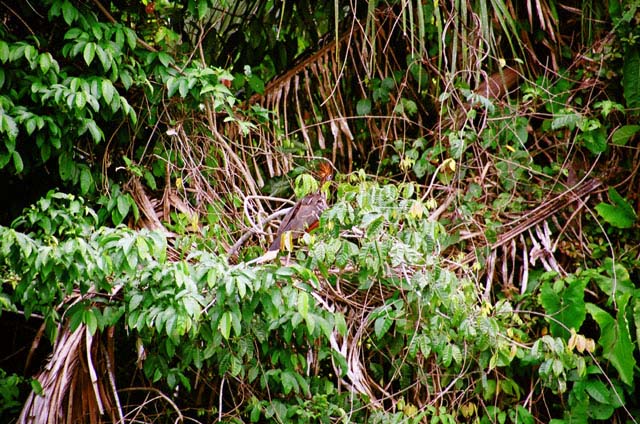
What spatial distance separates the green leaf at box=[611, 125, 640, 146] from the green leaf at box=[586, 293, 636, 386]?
0.72 metres

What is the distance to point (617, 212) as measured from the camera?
11.9 feet

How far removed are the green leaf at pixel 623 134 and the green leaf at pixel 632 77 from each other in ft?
0.33

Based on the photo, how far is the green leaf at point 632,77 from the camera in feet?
11.9

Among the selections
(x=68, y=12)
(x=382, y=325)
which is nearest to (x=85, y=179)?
(x=68, y=12)

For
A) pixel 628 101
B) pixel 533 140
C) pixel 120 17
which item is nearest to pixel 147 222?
pixel 120 17

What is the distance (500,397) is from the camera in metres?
3.55

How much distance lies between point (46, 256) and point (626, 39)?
2657 mm

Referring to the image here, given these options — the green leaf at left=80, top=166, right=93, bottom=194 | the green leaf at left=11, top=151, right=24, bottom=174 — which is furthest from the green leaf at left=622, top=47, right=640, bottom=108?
the green leaf at left=11, top=151, right=24, bottom=174

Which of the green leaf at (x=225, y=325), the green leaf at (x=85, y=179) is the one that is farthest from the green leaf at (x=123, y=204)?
the green leaf at (x=225, y=325)

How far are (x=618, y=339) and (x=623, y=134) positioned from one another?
0.95m

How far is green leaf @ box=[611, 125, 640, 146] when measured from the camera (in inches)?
144

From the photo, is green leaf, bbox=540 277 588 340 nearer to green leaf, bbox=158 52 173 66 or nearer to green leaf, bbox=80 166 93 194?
green leaf, bbox=158 52 173 66

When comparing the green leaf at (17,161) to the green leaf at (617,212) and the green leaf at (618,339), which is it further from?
the green leaf at (617,212)

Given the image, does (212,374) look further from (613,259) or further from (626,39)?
(626,39)
